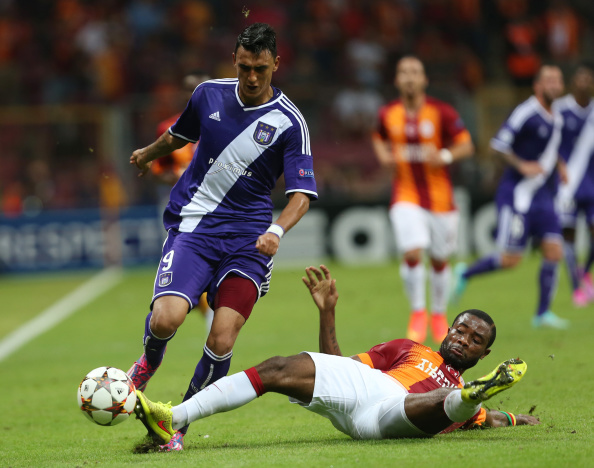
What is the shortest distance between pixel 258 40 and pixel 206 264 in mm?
1358

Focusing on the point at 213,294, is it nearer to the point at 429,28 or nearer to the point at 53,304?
the point at 53,304

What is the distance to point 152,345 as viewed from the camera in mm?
5957

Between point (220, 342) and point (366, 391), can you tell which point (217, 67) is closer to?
point (220, 342)

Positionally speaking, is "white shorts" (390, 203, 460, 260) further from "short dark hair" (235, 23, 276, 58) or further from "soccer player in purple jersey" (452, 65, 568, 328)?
"short dark hair" (235, 23, 276, 58)

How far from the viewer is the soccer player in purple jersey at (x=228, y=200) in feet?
18.8

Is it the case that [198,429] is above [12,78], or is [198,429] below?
below

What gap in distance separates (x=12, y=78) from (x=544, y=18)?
1156 cm

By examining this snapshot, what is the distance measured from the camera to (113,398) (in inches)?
209

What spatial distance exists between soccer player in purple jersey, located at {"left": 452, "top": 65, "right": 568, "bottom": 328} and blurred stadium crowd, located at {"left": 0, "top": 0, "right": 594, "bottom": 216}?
7760mm

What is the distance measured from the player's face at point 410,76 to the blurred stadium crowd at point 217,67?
335 inches

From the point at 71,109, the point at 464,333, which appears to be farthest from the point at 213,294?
the point at 71,109

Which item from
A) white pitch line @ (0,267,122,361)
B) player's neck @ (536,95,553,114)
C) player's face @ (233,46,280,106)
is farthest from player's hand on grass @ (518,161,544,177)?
white pitch line @ (0,267,122,361)

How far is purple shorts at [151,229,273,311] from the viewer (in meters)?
5.76

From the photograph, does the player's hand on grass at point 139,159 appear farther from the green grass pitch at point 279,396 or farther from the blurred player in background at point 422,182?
the blurred player in background at point 422,182
